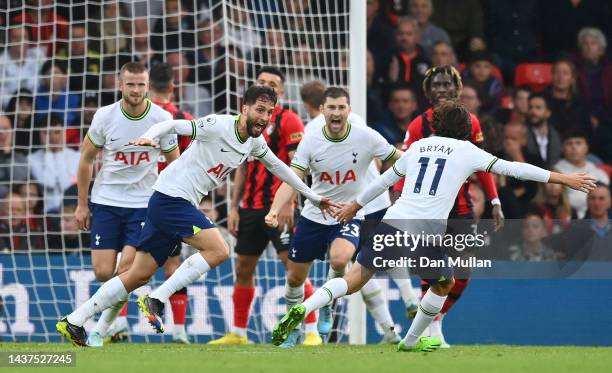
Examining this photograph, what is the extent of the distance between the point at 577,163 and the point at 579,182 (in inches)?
243

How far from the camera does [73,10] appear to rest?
14.9 meters

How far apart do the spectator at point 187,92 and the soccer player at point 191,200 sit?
4566mm

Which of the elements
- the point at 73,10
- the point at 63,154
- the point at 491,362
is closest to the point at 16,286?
the point at 63,154

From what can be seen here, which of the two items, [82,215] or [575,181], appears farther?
[82,215]

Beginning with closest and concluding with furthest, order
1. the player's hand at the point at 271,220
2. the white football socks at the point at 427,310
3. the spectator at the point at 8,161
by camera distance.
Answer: the white football socks at the point at 427,310, the player's hand at the point at 271,220, the spectator at the point at 8,161

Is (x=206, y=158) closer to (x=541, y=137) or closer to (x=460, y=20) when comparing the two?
(x=541, y=137)

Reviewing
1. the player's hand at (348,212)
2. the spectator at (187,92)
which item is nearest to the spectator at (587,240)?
the player's hand at (348,212)

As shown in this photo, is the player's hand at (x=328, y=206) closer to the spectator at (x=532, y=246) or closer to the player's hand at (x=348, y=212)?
the player's hand at (x=348, y=212)

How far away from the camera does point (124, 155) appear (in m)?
10.6

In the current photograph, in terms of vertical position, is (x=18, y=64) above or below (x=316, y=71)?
above

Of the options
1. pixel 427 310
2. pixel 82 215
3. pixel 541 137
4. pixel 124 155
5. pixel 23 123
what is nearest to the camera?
pixel 427 310


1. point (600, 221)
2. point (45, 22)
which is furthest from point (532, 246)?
point (45, 22)

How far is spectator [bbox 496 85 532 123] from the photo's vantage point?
15.1 m

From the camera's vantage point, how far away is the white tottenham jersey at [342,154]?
10.4m
